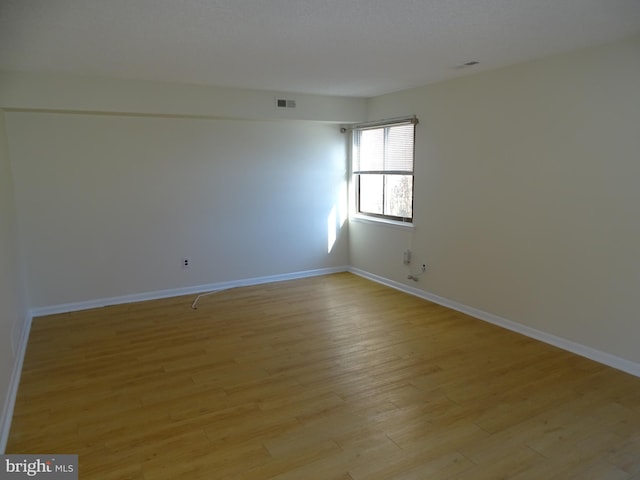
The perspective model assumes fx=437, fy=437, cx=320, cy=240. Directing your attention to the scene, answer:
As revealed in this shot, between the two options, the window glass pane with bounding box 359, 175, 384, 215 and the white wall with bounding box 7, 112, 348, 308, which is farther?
the window glass pane with bounding box 359, 175, 384, 215

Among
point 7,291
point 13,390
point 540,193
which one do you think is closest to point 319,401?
point 13,390

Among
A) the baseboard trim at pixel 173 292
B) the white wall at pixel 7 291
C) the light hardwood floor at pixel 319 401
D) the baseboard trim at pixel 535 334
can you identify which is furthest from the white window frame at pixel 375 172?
the white wall at pixel 7 291

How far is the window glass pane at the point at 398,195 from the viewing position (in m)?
5.07

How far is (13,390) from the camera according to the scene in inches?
112

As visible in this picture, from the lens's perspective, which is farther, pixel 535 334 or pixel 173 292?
pixel 173 292

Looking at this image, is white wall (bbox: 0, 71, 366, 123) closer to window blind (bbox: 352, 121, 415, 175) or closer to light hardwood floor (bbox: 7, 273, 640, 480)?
window blind (bbox: 352, 121, 415, 175)

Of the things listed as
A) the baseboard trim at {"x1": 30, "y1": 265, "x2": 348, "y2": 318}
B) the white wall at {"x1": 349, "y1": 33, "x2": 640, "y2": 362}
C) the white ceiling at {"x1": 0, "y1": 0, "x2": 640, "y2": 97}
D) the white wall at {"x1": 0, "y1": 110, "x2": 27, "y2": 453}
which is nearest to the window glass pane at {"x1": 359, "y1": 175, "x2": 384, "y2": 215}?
the white wall at {"x1": 349, "y1": 33, "x2": 640, "y2": 362}

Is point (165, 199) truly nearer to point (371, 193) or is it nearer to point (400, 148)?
point (371, 193)

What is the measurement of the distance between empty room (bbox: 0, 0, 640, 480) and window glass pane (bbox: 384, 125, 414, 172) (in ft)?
0.14

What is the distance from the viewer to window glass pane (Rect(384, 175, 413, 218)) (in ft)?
16.6

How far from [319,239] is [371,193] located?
939 millimetres

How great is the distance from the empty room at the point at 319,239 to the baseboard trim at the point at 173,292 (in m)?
0.03

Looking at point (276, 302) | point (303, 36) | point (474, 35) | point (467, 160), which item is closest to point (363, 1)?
point (303, 36)

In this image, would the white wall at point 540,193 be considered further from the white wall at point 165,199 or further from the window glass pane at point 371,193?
the white wall at point 165,199
